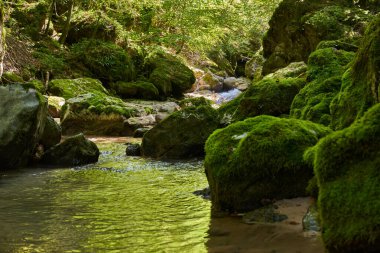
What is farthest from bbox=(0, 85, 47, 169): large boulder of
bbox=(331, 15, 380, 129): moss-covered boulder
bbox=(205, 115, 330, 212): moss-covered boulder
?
bbox=(331, 15, 380, 129): moss-covered boulder

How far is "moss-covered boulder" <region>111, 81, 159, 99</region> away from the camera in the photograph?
2305cm

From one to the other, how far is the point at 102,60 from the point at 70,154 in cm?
1498

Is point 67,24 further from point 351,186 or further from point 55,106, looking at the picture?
point 351,186

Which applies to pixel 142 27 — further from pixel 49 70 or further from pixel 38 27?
pixel 49 70

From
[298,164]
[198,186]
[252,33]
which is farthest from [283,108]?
[252,33]

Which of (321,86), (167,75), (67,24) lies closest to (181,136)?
(321,86)

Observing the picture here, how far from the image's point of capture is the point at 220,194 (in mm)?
4988

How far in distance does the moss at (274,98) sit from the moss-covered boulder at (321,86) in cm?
96

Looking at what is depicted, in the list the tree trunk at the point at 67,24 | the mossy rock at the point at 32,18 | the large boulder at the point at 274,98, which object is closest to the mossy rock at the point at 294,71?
the large boulder at the point at 274,98

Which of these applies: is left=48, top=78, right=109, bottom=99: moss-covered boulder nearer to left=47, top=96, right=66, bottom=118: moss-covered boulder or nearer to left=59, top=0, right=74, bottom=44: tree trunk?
left=47, top=96, right=66, bottom=118: moss-covered boulder

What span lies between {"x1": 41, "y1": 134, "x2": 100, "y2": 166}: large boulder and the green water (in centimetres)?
63

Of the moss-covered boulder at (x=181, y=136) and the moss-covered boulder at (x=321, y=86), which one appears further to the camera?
the moss-covered boulder at (x=181, y=136)

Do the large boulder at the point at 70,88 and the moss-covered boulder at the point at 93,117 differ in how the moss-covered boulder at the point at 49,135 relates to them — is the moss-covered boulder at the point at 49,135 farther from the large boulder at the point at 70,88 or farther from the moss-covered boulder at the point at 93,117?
the large boulder at the point at 70,88

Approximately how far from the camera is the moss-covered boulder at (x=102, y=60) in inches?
942
